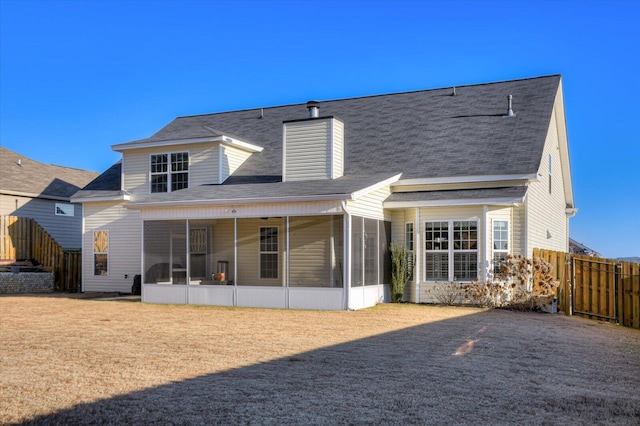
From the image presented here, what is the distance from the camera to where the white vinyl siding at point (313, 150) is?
19.8 metres

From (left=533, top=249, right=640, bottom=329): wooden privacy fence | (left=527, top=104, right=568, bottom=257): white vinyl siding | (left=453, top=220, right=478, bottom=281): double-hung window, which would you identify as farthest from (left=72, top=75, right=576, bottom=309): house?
(left=533, top=249, right=640, bottom=329): wooden privacy fence

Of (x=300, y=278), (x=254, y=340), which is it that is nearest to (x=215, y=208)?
(x=300, y=278)

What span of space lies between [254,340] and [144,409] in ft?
16.3

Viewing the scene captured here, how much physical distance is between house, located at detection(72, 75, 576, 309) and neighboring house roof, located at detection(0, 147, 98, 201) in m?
6.30

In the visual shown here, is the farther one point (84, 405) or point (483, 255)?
point (483, 255)

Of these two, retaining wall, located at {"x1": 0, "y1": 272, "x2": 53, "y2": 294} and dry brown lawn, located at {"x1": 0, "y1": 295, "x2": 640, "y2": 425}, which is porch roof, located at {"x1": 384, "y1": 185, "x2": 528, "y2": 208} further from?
retaining wall, located at {"x1": 0, "y1": 272, "x2": 53, "y2": 294}

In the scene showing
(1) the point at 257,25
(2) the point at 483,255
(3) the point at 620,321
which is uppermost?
(1) the point at 257,25

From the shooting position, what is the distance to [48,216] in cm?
2991

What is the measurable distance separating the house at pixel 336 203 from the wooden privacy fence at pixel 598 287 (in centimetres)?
176

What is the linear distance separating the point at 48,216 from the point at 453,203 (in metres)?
20.6

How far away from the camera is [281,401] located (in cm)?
671

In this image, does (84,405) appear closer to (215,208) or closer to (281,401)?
(281,401)

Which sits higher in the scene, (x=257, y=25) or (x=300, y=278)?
(x=257, y=25)

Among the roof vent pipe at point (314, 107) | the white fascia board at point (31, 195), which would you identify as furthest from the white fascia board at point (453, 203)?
the white fascia board at point (31, 195)
